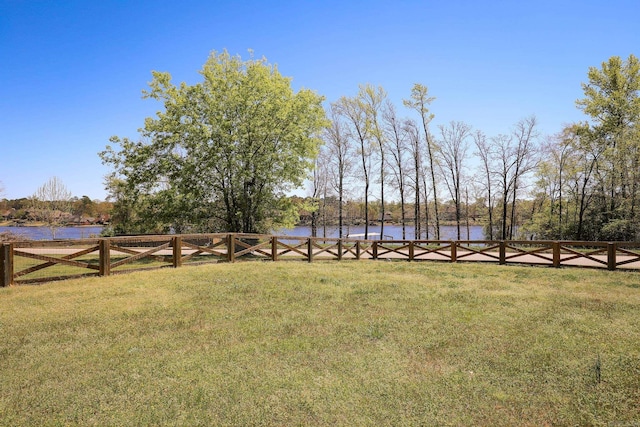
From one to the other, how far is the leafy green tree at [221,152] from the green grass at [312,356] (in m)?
11.0

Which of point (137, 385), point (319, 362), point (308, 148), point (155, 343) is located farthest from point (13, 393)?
point (308, 148)

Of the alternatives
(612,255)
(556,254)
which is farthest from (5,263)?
(612,255)

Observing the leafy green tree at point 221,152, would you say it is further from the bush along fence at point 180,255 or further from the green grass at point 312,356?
the green grass at point 312,356

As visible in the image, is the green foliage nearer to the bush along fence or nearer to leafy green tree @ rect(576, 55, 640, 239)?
leafy green tree @ rect(576, 55, 640, 239)

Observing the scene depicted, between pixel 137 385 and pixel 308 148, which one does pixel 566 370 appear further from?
pixel 308 148

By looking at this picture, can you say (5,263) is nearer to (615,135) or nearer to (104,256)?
(104,256)

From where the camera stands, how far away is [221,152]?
19.5m

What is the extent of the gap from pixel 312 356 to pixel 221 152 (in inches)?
649

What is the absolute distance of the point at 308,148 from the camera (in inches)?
819

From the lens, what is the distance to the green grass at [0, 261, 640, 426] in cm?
360

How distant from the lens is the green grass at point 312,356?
11.8 ft

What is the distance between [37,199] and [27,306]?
3556 cm

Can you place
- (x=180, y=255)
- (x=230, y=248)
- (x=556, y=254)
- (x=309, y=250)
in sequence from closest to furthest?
(x=180, y=255) < (x=230, y=248) < (x=556, y=254) < (x=309, y=250)

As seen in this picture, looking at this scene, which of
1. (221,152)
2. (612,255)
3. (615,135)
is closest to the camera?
(612,255)
